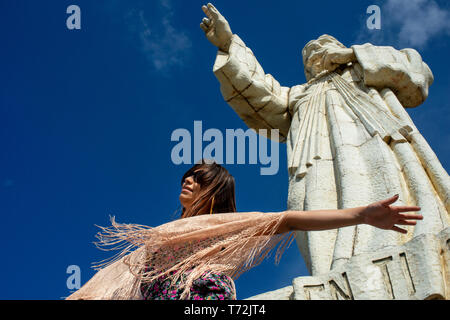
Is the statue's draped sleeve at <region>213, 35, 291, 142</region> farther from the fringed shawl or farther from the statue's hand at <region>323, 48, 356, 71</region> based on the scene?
the fringed shawl

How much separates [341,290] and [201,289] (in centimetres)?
143

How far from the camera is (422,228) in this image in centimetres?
346

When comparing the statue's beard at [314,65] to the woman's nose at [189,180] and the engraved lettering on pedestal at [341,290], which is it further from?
the woman's nose at [189,180]

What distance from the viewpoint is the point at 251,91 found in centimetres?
622

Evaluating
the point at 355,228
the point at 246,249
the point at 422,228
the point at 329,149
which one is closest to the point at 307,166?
the point at 329,149

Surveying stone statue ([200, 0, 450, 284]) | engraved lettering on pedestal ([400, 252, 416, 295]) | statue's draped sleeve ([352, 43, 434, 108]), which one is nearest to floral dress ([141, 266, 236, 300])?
engraved lettering on pedestal ([400, 252, 416, 295])

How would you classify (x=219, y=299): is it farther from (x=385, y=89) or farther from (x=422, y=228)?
(x=385, y=89)

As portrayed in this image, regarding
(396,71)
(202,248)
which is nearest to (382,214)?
(202,248)

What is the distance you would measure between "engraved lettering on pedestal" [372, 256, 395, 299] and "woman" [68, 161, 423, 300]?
1.03 metres

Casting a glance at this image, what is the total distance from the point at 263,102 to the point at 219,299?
4830mm

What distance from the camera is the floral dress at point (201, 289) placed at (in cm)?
171

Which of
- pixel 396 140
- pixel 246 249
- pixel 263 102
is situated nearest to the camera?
pixel 246 249

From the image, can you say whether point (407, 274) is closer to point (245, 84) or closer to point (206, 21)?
point (245, 84)

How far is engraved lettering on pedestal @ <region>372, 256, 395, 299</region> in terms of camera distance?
276 cm
